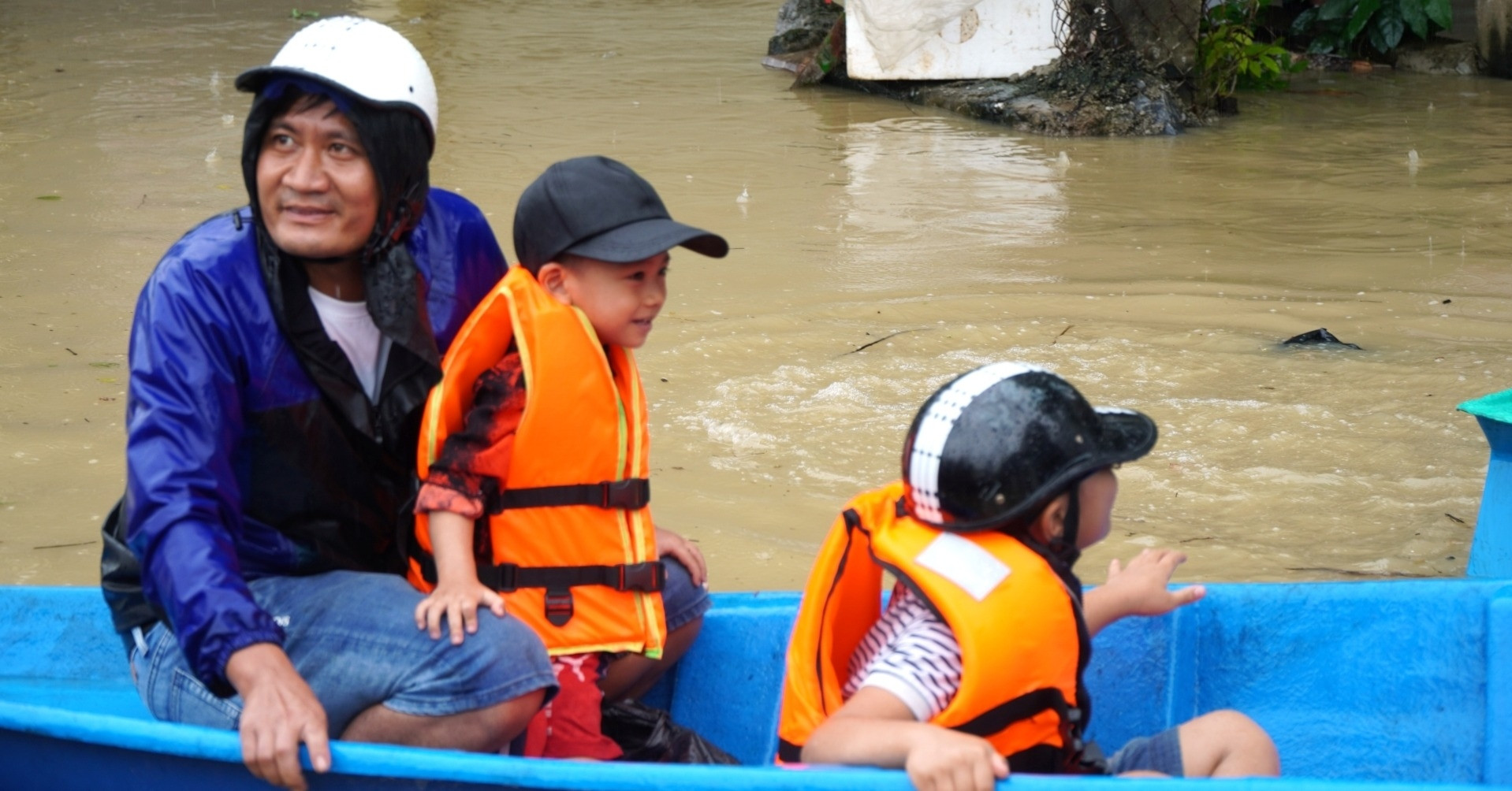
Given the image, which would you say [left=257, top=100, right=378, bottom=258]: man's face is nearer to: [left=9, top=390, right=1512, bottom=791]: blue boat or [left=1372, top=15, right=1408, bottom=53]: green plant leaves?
[left=9, top=390, right=1512, bottom=791]: blue boat

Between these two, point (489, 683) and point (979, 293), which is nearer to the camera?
point (489, 683)

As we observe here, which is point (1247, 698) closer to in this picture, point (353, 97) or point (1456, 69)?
point (353, 97)

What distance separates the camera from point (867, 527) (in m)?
2.49

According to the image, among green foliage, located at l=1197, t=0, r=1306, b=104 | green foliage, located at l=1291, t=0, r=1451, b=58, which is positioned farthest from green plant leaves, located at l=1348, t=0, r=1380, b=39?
green foliage, located at l=1197, t=0, r=1306, b=104

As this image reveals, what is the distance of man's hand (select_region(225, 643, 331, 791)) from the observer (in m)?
2.17

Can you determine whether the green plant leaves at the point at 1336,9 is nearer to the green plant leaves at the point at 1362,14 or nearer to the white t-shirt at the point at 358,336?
the green plant leaves at the point at 1362,14

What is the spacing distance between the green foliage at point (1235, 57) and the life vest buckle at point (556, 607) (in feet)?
27.6

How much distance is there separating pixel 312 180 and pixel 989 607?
127 centimetres

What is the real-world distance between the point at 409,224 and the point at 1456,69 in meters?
10.9

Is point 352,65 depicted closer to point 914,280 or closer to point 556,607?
point 556,607

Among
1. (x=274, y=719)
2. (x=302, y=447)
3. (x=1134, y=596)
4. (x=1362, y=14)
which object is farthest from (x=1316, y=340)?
(x=1362, y=14)

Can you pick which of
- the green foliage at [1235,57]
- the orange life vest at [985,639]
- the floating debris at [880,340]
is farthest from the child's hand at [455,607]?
the green foliage at [1235,57]

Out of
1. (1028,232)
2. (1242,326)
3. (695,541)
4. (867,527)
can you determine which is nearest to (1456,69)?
(1028,232)

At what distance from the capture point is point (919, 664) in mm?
2230
